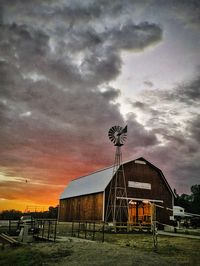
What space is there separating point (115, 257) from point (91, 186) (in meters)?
25.5

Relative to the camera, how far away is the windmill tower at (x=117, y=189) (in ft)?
102

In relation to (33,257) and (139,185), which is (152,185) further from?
(33,257)

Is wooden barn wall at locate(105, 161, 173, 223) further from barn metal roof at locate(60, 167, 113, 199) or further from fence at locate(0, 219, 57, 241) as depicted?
fence at locate(0, 219, 57, 241)

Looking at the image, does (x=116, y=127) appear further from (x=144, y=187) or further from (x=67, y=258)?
(x=67, y=258)

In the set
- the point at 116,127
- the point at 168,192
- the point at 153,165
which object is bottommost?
the point at 168,192

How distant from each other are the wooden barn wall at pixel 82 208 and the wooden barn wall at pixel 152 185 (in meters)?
3.95

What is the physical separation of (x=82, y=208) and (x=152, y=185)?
9441 millimetres

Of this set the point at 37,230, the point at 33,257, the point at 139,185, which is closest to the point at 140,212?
the point at 139,185

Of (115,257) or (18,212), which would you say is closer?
(115,257)

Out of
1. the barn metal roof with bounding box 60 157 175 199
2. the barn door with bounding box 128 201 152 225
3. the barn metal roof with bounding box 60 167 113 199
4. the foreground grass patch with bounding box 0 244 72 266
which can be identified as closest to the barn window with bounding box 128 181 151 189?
the barn door with bounding box 128 201 152 225

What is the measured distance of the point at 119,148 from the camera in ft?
105

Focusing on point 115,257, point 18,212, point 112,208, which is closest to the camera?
point 115,257

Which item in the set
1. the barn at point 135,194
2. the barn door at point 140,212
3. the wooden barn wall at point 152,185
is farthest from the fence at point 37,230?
the barn door at point 140,212

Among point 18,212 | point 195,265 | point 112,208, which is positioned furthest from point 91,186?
point 195,265
